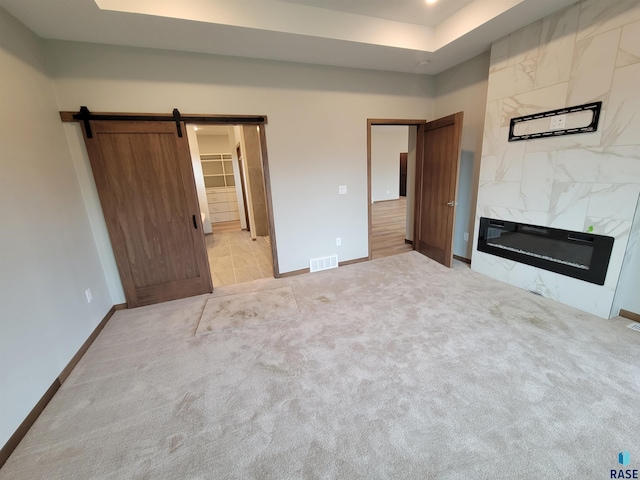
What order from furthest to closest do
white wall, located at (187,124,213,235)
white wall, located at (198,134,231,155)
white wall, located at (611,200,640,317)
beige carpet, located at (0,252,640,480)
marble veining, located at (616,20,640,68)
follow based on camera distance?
white wall, located at (198,134,231,155), white wall, located at (187,124,213,235), white wall, located at (611,200,640,317), marble veining, located at (616,20,640,68), beige carpet, located at (0,252,640,480)

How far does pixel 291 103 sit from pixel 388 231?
365 centimetres

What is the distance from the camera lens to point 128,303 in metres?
3.07

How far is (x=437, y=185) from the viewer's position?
3848 millimetres

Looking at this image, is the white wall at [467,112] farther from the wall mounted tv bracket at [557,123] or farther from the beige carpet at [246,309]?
the beige carpet at [246,309]

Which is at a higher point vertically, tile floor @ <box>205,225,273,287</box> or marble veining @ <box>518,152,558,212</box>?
marble veining @ <box>518,152,558,212</box>

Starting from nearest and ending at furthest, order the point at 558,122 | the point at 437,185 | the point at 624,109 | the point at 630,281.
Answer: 1. the point at 624,109
2. the point at 630,281
3. the point at 558,122
4. the point at 437,185

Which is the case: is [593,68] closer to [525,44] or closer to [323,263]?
[525,44]

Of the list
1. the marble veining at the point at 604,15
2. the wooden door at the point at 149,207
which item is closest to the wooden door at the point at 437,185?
the marble veining at the point at 604,15

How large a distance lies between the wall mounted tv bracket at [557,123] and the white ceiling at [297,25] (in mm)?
920

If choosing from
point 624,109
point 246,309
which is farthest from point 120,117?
point 624,109

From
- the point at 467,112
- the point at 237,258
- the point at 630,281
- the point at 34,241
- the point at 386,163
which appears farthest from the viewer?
the point at 386,163

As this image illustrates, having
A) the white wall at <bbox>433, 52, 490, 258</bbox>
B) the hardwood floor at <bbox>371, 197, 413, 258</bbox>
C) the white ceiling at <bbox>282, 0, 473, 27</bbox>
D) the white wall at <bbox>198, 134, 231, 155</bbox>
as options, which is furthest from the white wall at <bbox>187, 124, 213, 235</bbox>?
the white wall at <bbox>433, 52, 490, 258</bbox>

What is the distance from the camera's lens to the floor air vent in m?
3.86

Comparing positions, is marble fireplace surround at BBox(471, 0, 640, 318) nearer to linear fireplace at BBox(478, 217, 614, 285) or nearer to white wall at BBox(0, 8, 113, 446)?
linear fireplace at BBox(478, 217, 614, 285)
